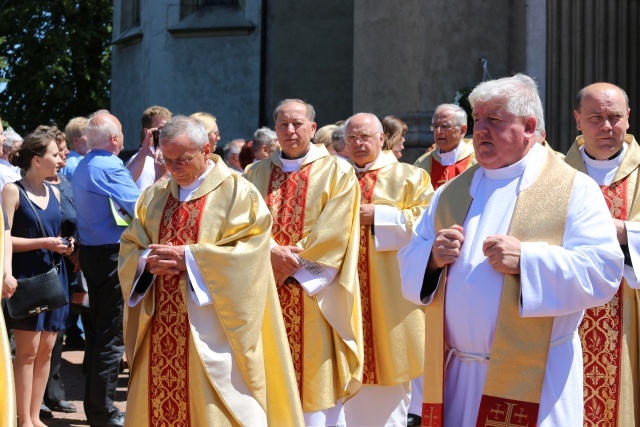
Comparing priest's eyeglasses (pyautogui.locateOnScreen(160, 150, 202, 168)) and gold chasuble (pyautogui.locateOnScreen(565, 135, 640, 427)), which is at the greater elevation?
priest's eyeglasses (pyautogui.locateOnScreen(160, 150, 202, 168))

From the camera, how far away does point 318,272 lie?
687cm

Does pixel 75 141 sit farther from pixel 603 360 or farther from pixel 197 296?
pixel 603 360

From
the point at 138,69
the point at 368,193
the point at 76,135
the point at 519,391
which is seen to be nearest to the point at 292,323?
the point at 368,193

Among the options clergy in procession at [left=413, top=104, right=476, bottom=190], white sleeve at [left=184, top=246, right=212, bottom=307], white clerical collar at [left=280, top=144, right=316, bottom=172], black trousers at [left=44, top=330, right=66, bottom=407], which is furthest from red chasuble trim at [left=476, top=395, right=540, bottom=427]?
black trousers at [left=44, top=330, right=66, bottom=407]

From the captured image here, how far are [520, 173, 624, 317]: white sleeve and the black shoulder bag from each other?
383 cm

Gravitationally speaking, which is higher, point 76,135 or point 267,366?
point 76,135

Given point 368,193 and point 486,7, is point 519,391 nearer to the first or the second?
point 368,193

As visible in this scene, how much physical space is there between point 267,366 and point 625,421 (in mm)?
1854

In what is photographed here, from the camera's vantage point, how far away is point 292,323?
6965 millimetres

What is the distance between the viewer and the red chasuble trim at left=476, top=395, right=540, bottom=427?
13.9 feet

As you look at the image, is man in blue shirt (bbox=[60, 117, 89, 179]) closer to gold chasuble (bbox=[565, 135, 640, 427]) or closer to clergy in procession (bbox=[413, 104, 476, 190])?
clergy in procession (bbox=[413, 104, 476, 190])

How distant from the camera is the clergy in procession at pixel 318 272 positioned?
6863mm

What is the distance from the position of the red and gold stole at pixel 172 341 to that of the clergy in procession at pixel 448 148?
3.29 meters

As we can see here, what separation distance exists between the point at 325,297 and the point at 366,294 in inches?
37.1
